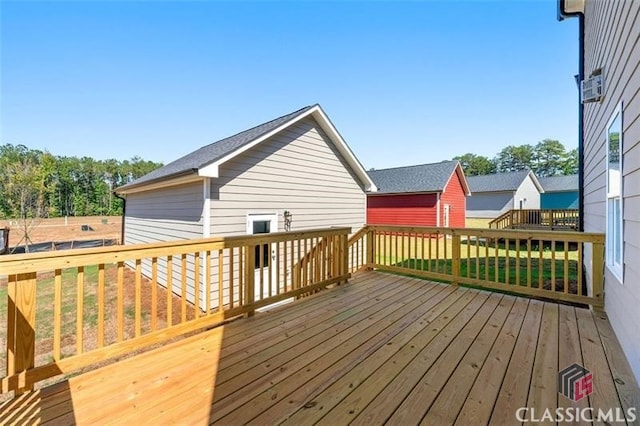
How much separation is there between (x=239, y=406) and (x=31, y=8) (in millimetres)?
7759

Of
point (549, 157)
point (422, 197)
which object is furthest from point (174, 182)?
point (549, 157)

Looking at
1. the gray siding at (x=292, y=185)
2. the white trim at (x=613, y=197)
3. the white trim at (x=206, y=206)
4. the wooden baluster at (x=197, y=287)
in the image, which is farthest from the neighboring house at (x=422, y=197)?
the wooden baluster at (x=197, y=287)

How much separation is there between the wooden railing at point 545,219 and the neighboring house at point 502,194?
11655 mm

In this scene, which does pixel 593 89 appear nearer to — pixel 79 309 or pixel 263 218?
pixel 263 218

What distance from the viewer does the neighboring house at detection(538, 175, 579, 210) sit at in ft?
79.8

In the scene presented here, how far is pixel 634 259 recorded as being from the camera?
76.9 inches

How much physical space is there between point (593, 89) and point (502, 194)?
2412 cm

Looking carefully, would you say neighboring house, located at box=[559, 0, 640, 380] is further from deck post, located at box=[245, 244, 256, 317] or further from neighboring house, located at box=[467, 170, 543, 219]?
neighboring house, located at box=[467, 170, 543, 219]

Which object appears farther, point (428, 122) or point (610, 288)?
point (428, 122)

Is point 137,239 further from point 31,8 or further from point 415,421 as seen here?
point 415,421

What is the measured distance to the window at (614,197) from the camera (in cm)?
253

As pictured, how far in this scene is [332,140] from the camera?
25.8ft

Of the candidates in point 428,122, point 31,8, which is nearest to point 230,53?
point 31,8

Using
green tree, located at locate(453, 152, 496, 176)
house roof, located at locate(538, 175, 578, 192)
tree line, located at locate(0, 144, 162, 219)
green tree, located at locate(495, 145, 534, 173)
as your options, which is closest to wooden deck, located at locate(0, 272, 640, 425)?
tree line, located at locate(0, 144, 162, 219)
